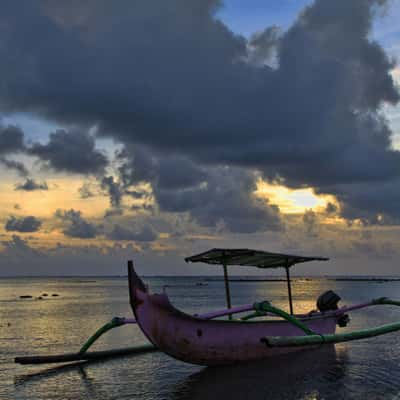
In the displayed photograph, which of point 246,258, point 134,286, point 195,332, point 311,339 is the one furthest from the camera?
point 246,258

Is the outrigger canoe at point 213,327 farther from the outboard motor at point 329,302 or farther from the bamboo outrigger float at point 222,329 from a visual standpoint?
the outboard motor at point 329,302

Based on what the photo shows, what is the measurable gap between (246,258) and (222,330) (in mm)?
5238

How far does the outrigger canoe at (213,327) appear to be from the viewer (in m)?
13.9

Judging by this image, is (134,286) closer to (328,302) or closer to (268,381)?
(268,381)

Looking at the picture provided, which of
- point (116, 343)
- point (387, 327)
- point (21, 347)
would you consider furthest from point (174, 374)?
point (21, 347)

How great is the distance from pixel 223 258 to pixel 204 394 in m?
6.64

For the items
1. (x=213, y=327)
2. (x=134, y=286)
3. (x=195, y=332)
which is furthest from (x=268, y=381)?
(x=134, y=286)

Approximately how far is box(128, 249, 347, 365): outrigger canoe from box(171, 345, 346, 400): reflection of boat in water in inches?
17.5

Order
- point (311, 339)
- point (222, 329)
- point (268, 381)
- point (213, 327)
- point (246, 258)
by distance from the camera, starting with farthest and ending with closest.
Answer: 1. point (246, 258)
2. point (222, 329)
3. point (213, 327)
4. point (268, 381)
5. point (311, 339)

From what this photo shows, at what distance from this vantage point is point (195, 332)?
49.6ft

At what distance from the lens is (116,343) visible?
25.6 m

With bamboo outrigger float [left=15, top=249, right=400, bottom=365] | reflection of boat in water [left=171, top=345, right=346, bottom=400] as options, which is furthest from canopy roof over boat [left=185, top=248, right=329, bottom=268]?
reflection of boat in water [left=171, top=345, right=346, bottom=400]

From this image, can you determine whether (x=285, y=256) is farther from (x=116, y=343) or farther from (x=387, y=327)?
(x=116, y=343)

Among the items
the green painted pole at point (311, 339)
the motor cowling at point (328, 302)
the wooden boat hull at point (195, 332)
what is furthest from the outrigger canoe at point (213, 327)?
the motor cowling at point (328, 302)
